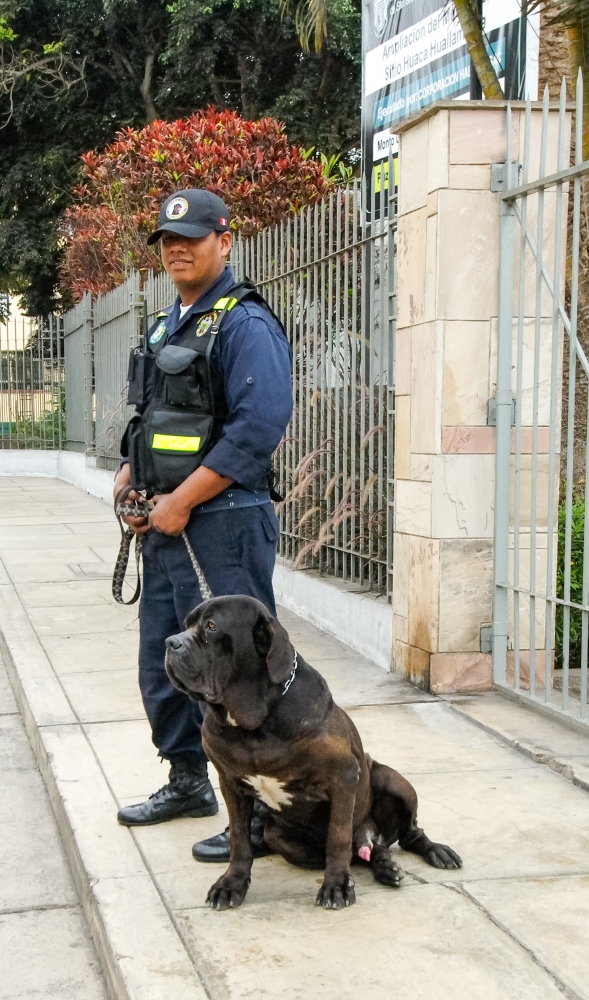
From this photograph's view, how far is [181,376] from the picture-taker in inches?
144

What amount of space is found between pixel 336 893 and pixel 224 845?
1.74ft

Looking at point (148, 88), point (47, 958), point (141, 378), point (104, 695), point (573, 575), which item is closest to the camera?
point (47, 958)

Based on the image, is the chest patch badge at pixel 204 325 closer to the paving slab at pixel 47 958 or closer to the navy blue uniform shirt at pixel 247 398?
the navy blue uniform shirt at pixel 247 398

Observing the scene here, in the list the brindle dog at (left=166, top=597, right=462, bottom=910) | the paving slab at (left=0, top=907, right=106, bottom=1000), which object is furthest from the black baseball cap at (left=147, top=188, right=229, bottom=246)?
the paving slab at (left=0, top=907, right=106, bottom=1000)

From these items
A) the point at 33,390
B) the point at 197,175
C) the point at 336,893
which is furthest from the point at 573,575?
the point at 33,390

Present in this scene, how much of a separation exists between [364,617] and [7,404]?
50.4 ft

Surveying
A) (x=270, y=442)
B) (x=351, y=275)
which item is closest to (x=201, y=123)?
(x=351, y=275)

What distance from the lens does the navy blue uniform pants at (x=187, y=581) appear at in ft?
12.2

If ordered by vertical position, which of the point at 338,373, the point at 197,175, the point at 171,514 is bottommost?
the point at 171,514

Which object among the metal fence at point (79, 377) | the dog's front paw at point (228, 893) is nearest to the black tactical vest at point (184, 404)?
the dog's front paw at point (228, 893)

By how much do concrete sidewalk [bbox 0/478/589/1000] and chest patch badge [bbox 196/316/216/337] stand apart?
1672 mm

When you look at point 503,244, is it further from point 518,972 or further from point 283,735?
point 518,972

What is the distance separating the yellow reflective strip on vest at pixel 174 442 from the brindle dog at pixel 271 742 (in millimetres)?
689

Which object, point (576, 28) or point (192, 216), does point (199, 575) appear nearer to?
point (192, 216)
